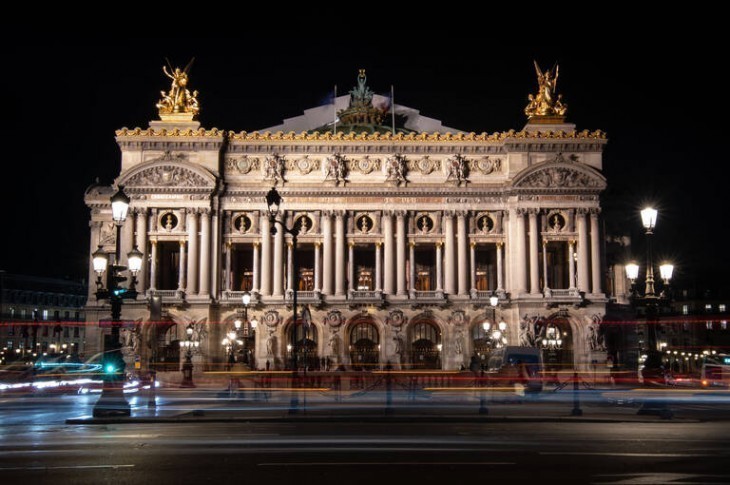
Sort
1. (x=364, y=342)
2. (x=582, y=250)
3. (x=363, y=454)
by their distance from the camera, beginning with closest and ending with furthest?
1. (x=363, y=454)
2. (x=582, y=250)
3. (x=364, y=342)

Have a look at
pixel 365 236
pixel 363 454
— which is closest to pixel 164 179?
pixel 365 236

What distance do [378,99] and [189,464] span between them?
76.5 metres

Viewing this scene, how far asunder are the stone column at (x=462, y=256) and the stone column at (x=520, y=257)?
4079 millimetres

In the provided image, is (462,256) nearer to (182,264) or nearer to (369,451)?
(182,264)

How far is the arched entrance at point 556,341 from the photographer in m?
73.1

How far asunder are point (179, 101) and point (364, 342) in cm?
2683

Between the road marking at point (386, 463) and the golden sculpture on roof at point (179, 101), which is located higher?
the golden sculpture on roof at point (179, 101)

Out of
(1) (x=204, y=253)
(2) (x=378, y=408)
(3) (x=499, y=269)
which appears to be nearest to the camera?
(2) (x=378, y=408)

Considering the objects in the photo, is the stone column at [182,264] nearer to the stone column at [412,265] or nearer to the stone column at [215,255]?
the stone column at [215,255]

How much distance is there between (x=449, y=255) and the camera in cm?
7550

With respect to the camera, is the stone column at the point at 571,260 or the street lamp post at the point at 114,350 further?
the stone column at the point at 571,260

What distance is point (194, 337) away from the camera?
72.5 metres

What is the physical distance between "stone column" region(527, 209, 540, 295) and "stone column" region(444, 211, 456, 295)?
6607 mm

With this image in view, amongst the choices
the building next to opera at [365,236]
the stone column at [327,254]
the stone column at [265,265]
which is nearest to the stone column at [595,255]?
the building next to opera at [365,236]
